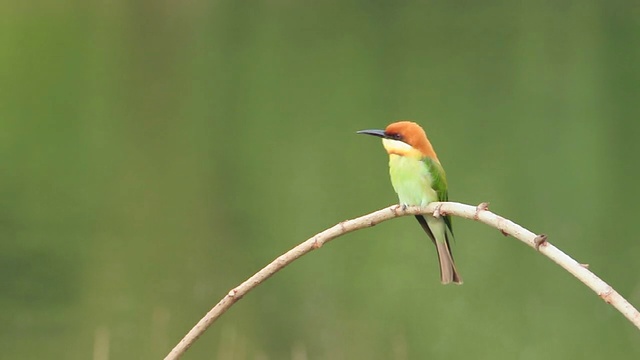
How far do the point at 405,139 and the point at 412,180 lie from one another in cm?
16

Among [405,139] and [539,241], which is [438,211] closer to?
[539,241]

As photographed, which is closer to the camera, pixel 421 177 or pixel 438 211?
pixel 438 211

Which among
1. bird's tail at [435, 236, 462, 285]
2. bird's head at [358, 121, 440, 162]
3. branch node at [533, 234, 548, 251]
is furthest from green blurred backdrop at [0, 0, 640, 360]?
branch node at [533, 234, 548, 251]

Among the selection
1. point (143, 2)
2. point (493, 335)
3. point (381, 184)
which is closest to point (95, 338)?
point (493, 335)

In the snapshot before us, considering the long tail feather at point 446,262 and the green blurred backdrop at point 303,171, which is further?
the green blurred backdrop at point 303,171

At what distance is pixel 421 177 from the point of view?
7.07 ft

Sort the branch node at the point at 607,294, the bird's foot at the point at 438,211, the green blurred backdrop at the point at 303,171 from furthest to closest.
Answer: the green blurred backdrop at the point at 303,171 → the bird's foot at the point at 438,211 → the branch node at the point at 607,294

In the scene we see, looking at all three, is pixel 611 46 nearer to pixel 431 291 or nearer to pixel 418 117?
pixel 418 117

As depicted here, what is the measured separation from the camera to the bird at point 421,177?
6.68 ft

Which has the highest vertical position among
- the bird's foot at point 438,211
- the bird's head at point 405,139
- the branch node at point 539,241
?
the bird's head at point 405,139

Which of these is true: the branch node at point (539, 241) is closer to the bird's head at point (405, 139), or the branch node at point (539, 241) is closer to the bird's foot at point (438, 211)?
the bird's foot at point (438, 211)

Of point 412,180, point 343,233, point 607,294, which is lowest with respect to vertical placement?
point 607,294

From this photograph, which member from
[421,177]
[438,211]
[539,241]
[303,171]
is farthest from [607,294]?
[303,171]

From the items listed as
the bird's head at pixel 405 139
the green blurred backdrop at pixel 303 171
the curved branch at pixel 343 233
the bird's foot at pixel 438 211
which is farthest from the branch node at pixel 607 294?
the green blurred backdrop at pixel 303 171
